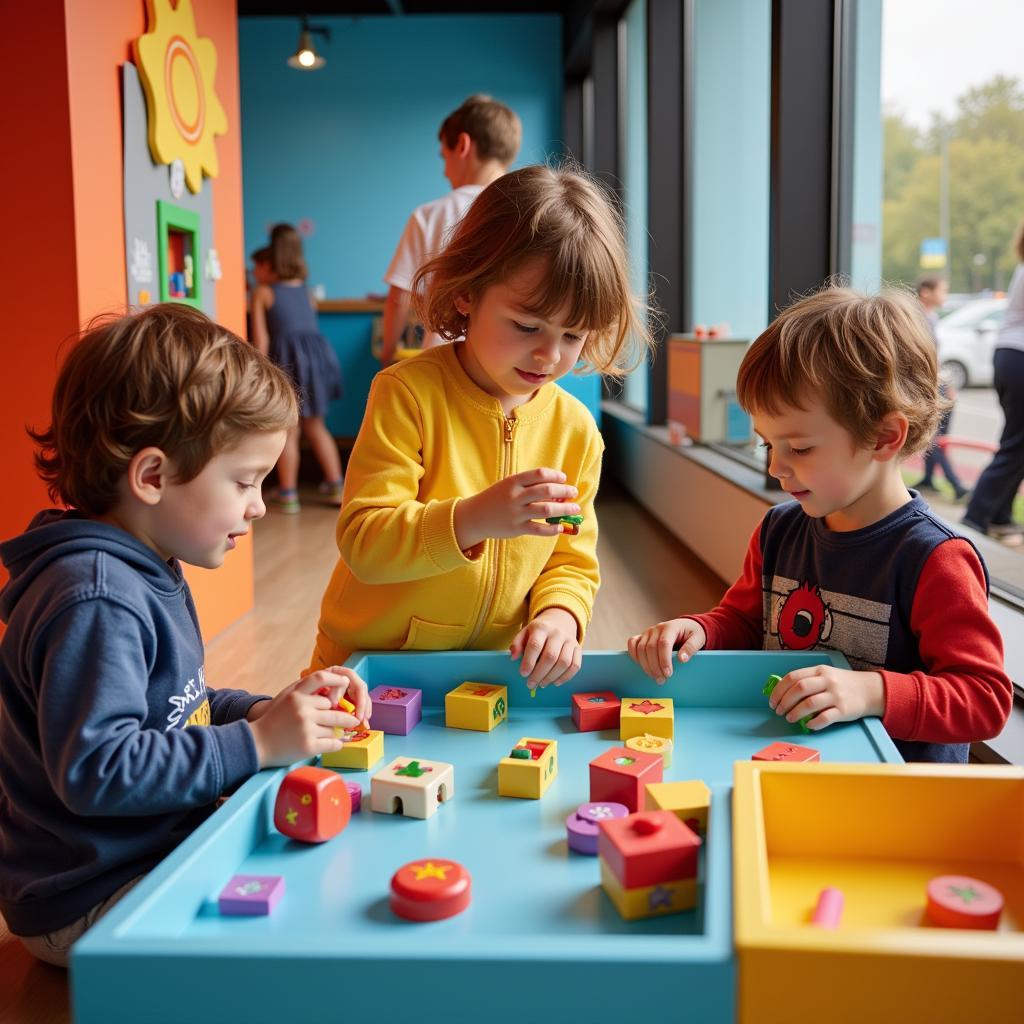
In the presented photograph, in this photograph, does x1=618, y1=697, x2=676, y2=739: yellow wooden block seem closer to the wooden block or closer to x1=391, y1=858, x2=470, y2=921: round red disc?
the wooden block

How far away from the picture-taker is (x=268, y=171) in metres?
6.75

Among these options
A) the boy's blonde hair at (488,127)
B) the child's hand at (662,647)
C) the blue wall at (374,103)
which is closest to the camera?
the child's hand at (662,647)

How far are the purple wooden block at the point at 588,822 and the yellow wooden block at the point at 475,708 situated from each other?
0.23 metres

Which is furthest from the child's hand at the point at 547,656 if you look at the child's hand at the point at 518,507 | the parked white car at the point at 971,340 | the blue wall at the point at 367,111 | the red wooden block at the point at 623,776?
the blue wall at the point at 367,111

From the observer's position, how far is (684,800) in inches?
32.0

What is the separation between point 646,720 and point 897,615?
13.3 inches

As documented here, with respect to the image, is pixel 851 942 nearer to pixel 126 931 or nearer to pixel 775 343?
pixel 126 931

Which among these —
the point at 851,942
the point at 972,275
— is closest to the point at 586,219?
the point at 851,942

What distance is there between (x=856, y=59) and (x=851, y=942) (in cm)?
269

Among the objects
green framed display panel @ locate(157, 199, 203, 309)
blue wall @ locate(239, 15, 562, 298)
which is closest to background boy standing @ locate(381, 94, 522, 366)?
green framed display panel @ locate(157, 199, 203, 309)

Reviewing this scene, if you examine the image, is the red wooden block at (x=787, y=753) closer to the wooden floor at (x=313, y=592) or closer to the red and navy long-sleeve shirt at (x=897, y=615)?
the red and navy long-sleeve shirt at (x=897, y=615)

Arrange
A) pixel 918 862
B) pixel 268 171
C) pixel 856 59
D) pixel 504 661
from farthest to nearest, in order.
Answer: pixel 268 171 < pixel 856 59 < pixel 504 661 < pixel 918 862

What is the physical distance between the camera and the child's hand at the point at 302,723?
94cm

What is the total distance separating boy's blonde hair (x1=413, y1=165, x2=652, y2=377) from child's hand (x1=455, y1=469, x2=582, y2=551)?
0.74 feet
